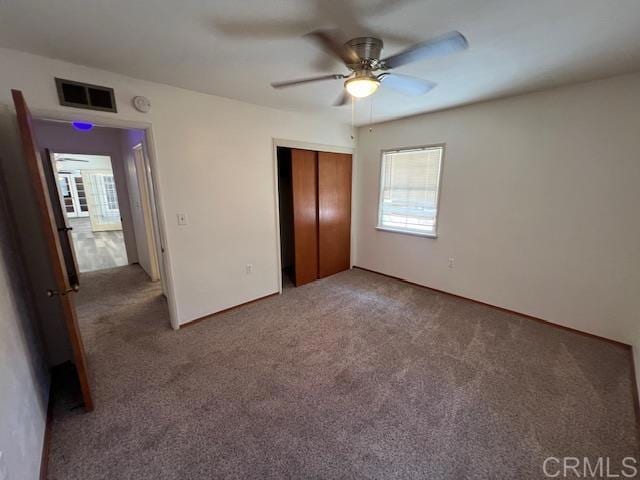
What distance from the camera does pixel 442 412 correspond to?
1.71 m

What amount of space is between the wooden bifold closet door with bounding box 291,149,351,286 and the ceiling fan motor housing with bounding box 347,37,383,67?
6.07ft

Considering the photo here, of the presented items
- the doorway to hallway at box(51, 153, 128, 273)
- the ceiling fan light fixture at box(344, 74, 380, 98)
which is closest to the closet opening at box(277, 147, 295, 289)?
the ceiling fan light fixture at box(344, 74, 380, 98)

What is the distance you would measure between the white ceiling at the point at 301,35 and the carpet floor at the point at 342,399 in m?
2.34

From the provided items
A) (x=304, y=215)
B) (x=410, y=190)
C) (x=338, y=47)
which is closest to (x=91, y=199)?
(x=304, y=215)

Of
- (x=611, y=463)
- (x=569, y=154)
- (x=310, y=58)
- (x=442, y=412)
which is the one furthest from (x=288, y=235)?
(x=611, y=463)

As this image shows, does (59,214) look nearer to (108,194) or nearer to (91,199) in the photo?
(91,199)

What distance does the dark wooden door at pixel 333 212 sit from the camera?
3787mm

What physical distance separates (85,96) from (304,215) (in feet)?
8.01

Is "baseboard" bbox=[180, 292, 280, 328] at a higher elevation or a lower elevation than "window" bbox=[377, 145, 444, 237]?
lower

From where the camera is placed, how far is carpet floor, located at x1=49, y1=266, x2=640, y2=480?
142 centimetres

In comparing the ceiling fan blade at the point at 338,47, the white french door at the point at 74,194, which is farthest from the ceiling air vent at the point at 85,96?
the white french door at the point at 74,194

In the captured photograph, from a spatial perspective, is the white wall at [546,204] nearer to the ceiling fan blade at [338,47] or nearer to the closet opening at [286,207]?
the closet opening at [286,207]

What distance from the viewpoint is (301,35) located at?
156cm

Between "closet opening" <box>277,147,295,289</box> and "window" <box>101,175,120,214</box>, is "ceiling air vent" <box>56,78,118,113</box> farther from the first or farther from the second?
"window" <box>101,175,120,214</box>
